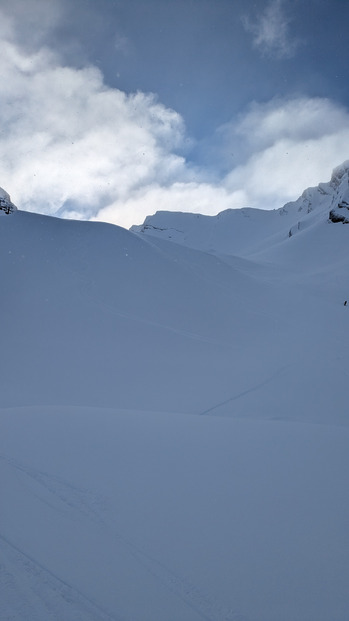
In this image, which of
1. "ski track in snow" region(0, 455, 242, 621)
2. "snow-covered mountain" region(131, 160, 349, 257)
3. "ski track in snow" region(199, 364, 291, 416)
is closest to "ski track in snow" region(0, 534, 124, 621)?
"ski track in snow" region(0, 455, 242, 621)

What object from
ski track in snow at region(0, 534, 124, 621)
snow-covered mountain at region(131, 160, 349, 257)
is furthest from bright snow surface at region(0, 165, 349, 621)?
snow-covered mountain at region(131, 160, 349, 257)

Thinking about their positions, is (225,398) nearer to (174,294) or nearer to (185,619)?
(185,619)

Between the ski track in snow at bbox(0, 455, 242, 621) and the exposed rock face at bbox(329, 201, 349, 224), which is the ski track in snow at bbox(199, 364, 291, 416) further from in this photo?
the exposed rock face at bbox(329, 201, 349, 224)

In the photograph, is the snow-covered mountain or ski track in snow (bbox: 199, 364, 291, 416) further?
the snow-covered mountain

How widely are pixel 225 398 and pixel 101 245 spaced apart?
508 inches

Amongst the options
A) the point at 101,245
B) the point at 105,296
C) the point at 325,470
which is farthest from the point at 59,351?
the point at 325,470

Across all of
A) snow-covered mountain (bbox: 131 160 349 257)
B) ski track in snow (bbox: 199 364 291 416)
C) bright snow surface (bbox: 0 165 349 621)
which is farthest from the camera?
snow-covered mountain (bbox: 131 160 349 257)

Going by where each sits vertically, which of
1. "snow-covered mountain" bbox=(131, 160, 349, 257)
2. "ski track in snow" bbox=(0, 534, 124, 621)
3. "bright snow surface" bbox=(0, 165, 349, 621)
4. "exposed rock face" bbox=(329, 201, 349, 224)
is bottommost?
"ski track in snow" bbox=(0, 534, 124, 621)

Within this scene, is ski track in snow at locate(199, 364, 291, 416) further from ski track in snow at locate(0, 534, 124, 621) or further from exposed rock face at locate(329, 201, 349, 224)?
exposed rock face at locate(329, 201, 349, 224)

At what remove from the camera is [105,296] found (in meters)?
16.0

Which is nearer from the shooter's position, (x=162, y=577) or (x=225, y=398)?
(x=162, y=577)

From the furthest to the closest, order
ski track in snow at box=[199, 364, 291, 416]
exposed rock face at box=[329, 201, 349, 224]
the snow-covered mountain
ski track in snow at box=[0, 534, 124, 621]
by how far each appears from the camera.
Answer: the snow-covered mountain, exposed rock face at box=[329, 201, 349, 224], ski track in snow at box=[199, 364, 291, 416], ski track in snow at box=[0, 534, 124, 621]

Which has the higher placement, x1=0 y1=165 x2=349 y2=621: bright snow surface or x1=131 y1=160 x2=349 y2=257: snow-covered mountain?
x1=131 y1=160 x2=349 y2=257: snow-covered mountain

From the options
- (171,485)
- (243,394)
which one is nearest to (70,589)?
(171,485)
